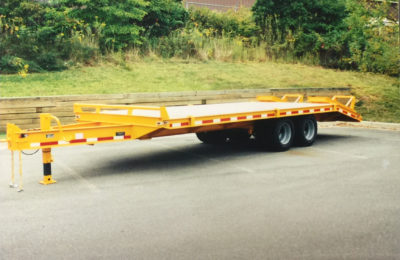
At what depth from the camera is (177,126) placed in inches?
306

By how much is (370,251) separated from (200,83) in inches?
495

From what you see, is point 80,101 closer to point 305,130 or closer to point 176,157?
point 176,157

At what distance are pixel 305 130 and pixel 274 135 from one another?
4.63 feet

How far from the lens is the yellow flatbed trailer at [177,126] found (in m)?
6.86

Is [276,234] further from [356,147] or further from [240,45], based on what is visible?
[240,45]

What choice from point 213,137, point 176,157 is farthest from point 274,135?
point 176,157

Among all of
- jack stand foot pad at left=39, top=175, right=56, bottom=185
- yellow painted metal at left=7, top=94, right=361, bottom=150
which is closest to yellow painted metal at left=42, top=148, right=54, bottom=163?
yellow painted metal at left=7, top=94, right=361, bottom=150

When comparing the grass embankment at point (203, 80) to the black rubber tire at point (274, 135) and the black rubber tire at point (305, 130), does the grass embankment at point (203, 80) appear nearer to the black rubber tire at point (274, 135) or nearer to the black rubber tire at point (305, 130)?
the black rubber tire at point (305, 130)

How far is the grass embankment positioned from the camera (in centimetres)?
1430

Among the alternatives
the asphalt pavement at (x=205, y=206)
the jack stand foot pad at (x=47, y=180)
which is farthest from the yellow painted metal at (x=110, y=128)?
the asphalt pavement at (x=205, y=206)

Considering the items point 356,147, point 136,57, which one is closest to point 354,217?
point 356,147

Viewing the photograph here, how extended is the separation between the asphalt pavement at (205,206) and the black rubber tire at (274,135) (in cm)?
25

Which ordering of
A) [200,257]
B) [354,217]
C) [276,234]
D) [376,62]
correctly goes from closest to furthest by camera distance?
1. [200,257]
2. [276,234]
3. [354,217]
4. [376,62]

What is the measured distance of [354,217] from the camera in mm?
5543
